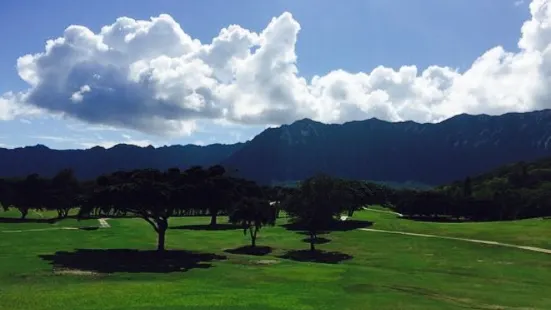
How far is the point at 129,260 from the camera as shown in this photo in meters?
62.7

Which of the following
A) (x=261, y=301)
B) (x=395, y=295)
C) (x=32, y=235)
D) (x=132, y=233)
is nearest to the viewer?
(x=261, y=301)

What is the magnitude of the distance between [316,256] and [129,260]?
26.3 m

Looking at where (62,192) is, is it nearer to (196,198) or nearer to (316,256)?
(196,198)

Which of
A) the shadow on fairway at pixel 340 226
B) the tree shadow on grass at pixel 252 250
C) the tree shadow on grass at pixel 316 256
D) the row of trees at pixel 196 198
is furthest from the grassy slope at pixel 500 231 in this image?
the tree shadow on grass at pixel 252 250

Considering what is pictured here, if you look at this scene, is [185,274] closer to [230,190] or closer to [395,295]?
[395,295]

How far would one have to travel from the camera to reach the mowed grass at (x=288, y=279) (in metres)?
36.5

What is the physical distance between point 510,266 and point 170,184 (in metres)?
44.0

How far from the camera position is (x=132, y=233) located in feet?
329

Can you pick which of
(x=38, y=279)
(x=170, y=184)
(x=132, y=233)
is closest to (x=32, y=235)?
(x=132, y=233)

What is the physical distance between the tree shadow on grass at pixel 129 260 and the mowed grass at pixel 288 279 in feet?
1.78

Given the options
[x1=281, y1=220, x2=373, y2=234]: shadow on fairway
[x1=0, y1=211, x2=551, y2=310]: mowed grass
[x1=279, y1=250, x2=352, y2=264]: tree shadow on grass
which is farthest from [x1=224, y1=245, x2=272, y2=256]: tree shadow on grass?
[x1=281, y1=220, x2=373, y2=234]: shadow on fairway

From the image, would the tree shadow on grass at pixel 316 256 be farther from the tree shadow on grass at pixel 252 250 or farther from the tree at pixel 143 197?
the tree at pixel 143 197

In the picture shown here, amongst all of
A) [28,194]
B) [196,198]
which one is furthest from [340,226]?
[28,194]

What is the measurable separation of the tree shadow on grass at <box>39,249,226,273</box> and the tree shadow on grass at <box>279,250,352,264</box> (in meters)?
11.8
